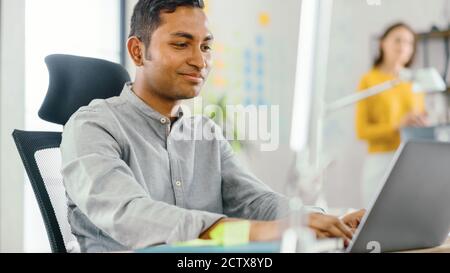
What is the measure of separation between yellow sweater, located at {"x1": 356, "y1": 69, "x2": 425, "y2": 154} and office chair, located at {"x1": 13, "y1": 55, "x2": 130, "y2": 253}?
1.18 m

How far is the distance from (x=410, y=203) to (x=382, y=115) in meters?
1.31

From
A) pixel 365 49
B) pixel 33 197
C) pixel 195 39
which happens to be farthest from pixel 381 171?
pixel 33 197

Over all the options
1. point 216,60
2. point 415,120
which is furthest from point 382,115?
point 216,60

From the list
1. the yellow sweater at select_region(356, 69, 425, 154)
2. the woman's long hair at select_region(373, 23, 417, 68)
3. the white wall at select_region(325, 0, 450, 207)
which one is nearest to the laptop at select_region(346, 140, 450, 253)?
the yellow sweater at select_region(356, 69, 425, 154)

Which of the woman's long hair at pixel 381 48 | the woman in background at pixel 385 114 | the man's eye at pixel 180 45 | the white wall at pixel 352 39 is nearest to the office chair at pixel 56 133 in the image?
the man's eye at pixel 180 45

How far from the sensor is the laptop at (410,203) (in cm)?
59

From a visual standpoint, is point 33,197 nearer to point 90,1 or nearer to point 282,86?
point 90,1

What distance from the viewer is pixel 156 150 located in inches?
35.5

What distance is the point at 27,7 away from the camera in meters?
0.79

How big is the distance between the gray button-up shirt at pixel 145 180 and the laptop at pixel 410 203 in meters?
0.18

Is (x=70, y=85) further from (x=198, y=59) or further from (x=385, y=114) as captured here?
(x=385, y=114)

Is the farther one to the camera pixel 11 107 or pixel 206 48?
pixel 206 48

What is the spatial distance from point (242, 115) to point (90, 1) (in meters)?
0.33

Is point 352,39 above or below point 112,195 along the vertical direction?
above
